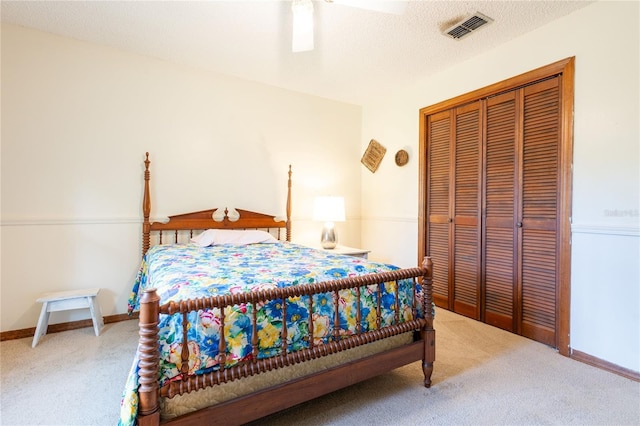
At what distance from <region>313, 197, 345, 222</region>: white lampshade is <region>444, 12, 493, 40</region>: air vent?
1.97m

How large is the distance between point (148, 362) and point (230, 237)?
210 centimetres

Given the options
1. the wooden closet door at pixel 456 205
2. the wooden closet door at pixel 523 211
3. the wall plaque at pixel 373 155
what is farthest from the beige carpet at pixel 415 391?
the wall plaque at pixel 373 155

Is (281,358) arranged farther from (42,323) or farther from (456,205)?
(456,205)

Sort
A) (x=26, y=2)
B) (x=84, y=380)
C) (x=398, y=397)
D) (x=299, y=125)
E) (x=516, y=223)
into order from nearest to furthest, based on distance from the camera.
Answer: (x=398, y=397)
(x=84, y=380)
(x=26, y=2)
(x=516, y=223)
(x=299, y=125)

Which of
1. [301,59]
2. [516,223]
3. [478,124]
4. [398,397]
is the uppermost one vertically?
[301,59]

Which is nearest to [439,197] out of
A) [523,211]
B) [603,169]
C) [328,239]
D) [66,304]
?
[523,211]

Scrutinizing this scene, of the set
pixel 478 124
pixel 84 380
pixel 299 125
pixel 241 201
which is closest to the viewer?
pixel 84 380

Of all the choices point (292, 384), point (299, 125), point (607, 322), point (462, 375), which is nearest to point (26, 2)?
point (299, 125)

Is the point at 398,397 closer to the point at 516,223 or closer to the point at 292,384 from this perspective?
the point at 292,384

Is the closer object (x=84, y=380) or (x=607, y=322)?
(x=84, y=380)

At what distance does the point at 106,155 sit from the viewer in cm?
297

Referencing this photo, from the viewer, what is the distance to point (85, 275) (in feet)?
9.49

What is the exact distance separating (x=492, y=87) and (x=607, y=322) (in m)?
2.06

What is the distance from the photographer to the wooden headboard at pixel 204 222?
3094mm
